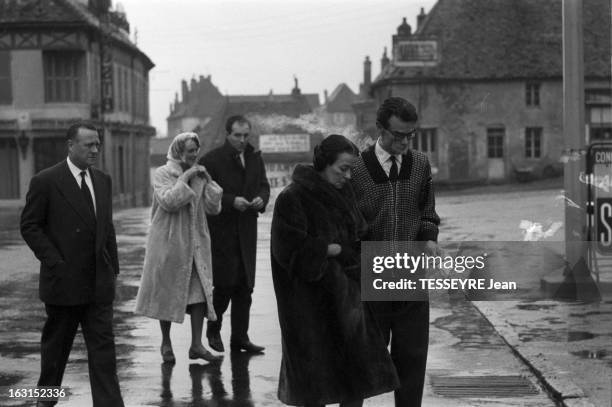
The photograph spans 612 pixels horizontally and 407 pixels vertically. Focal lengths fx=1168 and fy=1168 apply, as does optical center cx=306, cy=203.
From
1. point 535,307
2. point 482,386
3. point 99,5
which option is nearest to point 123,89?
point 99,5

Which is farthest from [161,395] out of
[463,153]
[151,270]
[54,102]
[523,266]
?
[463,153]

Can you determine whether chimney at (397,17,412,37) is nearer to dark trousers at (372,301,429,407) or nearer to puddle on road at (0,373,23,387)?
puddle on road at (0,373,23,387)

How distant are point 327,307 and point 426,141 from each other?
5017 cm

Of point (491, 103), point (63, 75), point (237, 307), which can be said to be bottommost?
point (237, 307)

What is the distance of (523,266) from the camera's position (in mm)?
14680

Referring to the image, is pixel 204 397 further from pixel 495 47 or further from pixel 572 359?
pixel 495 47

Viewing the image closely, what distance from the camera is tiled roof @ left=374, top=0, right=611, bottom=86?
183 ft

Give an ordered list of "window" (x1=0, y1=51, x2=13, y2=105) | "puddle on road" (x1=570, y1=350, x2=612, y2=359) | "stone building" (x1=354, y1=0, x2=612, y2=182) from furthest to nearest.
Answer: "stone building" (x1=354, y1=0, x2=612, y2=182) < "window" (x1=0, y1=51, x2=13, y2=105) < "puddle on road" (x1=570, y1=350, x2=612, y2=359)

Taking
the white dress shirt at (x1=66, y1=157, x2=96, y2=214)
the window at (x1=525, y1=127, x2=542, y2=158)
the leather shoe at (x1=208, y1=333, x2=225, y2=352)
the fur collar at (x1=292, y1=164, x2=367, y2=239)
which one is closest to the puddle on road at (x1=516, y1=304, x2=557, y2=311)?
the leather shoe at (x1=208, y1=333, x2=225, y2=352)

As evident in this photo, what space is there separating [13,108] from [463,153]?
21.9 metres

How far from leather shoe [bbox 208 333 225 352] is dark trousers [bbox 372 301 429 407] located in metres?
3.16

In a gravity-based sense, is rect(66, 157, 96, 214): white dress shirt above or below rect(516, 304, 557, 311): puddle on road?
above

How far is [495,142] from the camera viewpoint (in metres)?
56.0

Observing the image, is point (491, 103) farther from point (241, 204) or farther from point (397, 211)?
point (397, 211)
